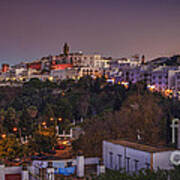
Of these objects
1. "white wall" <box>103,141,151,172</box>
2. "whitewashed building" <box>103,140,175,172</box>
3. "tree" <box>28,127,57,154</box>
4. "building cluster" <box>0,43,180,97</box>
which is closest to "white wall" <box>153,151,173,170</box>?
"whitewashed building" <box>103,140,175,172</box>

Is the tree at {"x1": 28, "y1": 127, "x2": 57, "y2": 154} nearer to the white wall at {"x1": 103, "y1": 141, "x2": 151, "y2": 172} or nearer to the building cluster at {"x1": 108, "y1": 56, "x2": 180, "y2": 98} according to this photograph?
the white wall at {"x1": 103, "y1": 141, "x2": 151, "y2": 172}

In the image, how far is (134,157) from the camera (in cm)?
984

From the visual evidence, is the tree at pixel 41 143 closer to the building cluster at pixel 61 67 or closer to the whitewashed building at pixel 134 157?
the whitewashed building at pixel 134 157

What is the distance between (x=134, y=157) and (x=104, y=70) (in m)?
74.8

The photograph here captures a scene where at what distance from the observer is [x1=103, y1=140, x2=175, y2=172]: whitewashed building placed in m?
9.30

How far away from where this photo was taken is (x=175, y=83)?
53.4 meters

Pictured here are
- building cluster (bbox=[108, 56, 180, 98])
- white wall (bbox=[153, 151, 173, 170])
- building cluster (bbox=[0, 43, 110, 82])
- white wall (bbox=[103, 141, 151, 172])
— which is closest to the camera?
white wall (bbox=[153, 151, 173, 170])

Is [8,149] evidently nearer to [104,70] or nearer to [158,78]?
[158,78]

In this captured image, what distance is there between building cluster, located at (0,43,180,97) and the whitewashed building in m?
36.4

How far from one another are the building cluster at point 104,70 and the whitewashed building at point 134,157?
119 feet

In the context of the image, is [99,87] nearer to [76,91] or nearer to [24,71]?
[76,91]

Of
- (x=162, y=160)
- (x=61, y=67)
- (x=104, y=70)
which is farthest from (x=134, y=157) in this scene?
(x=61, y=67)

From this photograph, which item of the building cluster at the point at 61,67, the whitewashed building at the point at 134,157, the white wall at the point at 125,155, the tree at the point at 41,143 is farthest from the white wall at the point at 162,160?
the building cluster at the point at 61,67

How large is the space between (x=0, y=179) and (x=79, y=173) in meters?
2.25
